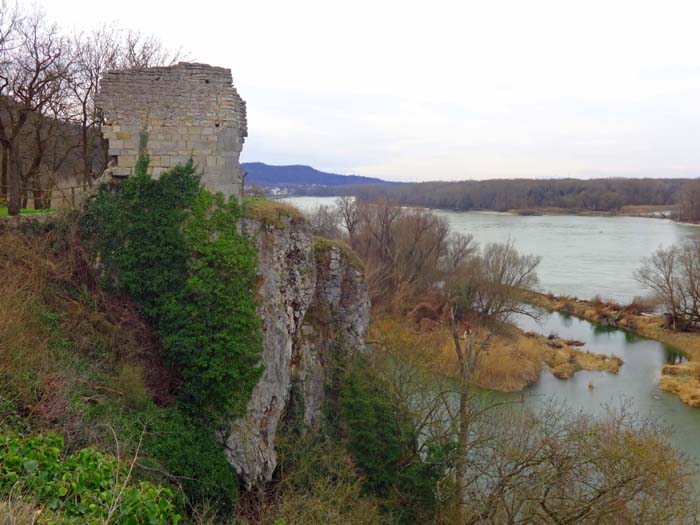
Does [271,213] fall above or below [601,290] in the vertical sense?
above

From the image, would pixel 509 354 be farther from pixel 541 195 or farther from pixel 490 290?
pixel 541 195

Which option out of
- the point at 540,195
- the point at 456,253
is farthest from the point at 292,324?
the point at 540,195

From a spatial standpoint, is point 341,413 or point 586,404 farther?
point 586,404

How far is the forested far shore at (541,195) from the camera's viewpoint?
72125mm

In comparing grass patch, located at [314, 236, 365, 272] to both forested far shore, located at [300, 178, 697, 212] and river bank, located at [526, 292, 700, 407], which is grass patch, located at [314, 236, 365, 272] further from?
forested far shore, located at [300, 178, 697, 212]

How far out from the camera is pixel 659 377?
18.9 m

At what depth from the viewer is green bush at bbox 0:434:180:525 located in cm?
326

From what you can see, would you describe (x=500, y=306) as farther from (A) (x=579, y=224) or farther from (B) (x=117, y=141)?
(A) (x=579, y=224)

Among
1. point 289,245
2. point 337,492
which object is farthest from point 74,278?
point 337,492

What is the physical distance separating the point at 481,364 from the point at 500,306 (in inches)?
269

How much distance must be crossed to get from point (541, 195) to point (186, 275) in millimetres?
76883

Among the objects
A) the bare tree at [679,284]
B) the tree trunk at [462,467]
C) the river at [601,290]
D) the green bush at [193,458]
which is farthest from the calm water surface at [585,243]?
the green bush at [193,458]

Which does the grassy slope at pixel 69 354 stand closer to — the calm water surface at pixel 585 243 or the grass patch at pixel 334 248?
the grass patch at pixel 334 248

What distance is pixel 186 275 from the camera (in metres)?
7.78
